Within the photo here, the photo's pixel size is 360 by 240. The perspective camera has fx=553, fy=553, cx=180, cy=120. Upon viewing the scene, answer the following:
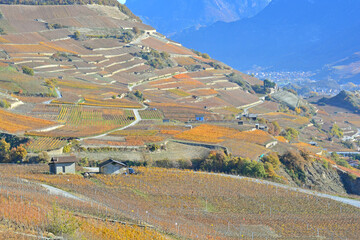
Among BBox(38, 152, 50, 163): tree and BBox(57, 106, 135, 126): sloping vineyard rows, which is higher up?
BBox(57, 106, 135, 126): sloping vineyard rows

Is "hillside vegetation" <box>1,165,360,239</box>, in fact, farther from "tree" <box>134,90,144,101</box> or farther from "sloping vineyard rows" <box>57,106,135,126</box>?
"tree" <box>134,90,144,101</box>

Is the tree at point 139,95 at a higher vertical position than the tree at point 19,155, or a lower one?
higher

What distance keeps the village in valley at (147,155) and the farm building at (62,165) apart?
3.4 inches

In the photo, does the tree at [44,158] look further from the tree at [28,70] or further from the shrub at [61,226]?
the tree at [28,70]

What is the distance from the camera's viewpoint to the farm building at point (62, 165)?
4281 cm

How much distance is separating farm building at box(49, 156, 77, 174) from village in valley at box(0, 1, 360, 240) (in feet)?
0.28

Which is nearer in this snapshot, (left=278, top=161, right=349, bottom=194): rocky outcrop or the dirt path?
the dirt path

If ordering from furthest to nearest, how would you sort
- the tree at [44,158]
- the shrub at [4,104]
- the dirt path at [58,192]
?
the shrub at [4,104], the tree at [44,158], the dirt path at [58,192]

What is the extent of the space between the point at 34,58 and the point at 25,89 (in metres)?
22.6

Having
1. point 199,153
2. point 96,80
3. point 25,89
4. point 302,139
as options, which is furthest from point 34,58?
point 199,153

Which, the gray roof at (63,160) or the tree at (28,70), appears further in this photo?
the tree at (28,70)

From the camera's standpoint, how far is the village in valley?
103 ft

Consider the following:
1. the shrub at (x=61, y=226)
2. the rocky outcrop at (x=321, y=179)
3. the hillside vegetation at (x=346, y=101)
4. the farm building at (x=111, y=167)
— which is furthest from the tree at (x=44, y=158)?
the hillside vegetation at (x=346, y=101)

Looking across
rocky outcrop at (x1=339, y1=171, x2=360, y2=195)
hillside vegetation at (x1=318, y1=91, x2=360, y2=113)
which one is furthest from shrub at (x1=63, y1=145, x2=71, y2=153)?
hillside vegetation at (x1=318, y1=91, x2=360, y2=113)
